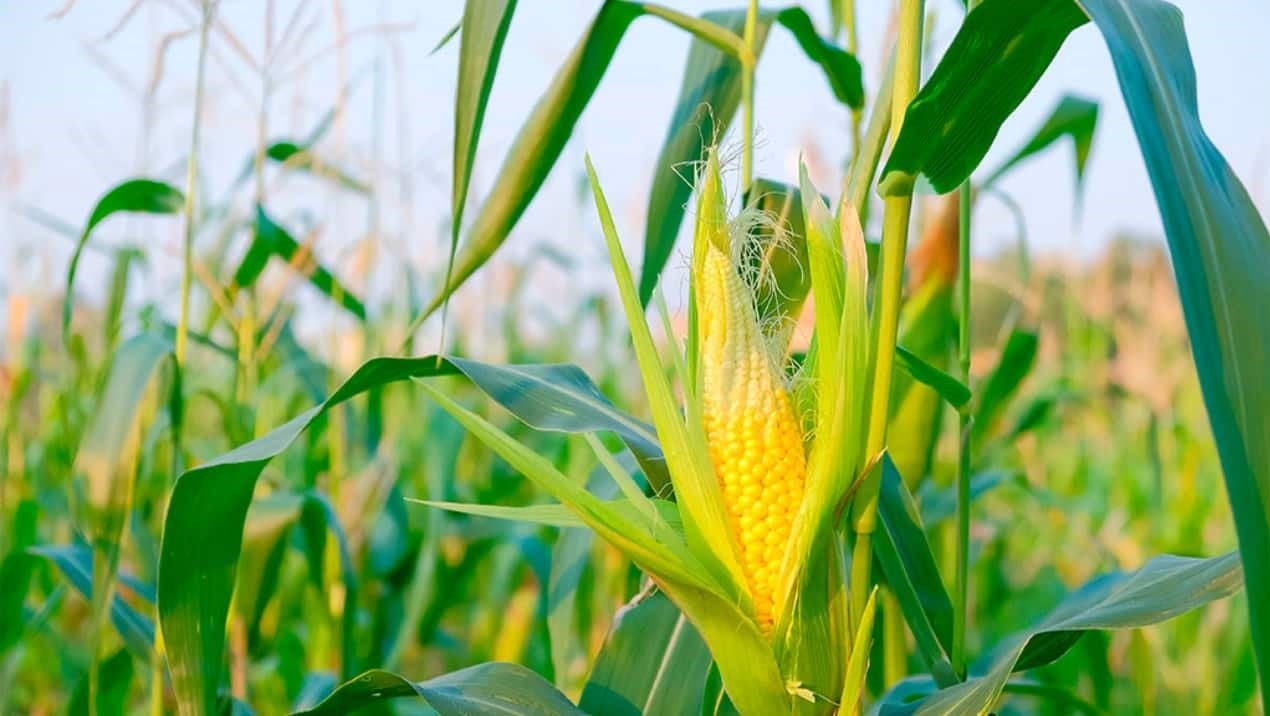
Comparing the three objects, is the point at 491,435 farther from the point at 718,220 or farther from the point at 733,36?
the point at 733,36

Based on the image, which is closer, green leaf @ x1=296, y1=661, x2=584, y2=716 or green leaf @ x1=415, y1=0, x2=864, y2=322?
green leaf @ x1=296, y1=661, x2=584, y2=716

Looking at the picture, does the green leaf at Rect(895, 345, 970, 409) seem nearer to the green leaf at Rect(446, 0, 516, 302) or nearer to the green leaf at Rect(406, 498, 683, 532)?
the green leaf at Rect(406, 498, 683, 532)

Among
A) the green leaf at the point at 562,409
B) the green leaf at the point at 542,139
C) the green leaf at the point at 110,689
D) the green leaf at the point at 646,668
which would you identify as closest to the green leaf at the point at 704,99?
the green leaf at the point at 542,139

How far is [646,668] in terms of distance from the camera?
982 mm

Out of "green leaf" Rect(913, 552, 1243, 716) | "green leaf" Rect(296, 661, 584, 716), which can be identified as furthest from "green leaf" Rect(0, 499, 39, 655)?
"green leaf" Rect(913, 552, 1243, 716)

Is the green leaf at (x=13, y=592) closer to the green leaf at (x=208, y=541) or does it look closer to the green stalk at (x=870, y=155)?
the green leaf at (x=208, y=541)

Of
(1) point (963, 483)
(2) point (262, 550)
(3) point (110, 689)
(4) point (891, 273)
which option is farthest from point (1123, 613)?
(3) point (110, 689)

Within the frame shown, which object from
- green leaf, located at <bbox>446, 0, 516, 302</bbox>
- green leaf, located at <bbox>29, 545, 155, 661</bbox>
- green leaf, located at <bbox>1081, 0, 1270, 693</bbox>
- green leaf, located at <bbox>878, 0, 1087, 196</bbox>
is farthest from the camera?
green leaf, located at <bbox>29, 545, 155, 661</bbox>

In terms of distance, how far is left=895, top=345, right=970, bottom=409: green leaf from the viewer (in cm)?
90

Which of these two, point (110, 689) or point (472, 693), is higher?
point (472, 693)

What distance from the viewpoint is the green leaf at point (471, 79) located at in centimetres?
78

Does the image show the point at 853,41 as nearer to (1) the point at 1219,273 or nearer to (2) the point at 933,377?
(2) the point at 933,377

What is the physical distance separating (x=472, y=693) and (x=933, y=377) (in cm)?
43

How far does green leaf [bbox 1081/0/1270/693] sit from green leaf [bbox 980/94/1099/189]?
855 mm
